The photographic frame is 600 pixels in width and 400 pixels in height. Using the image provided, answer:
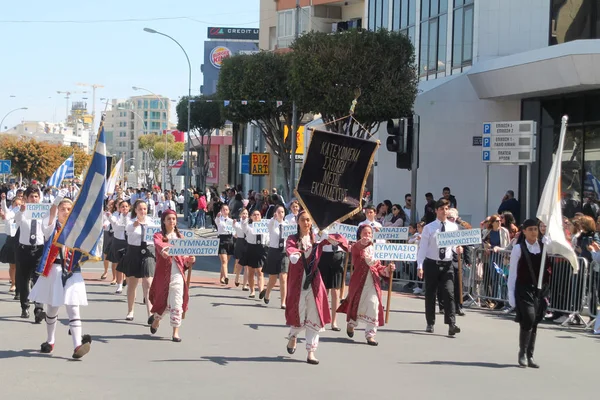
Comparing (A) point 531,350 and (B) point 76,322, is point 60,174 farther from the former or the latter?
(A) point 531,350

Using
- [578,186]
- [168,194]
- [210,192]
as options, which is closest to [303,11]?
[210,192]

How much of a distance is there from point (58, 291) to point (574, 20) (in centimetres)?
1865

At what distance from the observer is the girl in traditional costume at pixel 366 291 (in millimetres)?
11320

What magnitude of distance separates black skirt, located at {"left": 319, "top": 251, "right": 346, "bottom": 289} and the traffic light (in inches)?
231

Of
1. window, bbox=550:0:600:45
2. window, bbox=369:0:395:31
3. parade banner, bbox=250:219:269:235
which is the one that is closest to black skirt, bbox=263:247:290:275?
parade banner, bbox=250:219:269:235

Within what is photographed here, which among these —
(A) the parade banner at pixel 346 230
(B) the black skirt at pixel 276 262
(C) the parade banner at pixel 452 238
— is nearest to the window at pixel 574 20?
(A) the parade banner at pixel 346 230

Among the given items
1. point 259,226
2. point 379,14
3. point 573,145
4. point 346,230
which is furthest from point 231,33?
point 346,230

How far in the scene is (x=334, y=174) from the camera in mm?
12227

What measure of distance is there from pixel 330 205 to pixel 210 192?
33.5m

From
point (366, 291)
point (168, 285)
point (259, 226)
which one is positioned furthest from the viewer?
point (259, 226)

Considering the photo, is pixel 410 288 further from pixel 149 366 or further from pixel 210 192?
pixel 210 192

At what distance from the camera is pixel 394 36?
28500 millimetres

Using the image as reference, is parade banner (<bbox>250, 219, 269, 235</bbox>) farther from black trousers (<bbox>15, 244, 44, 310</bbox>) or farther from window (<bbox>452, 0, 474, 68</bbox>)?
window (<bbox>452, 0, 474, 68</bbox>)

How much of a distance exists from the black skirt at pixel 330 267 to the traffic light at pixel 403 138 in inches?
231
